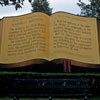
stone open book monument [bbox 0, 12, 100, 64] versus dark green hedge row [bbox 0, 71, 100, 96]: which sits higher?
stone open book monument [bbox 0, 12, 100, 64]

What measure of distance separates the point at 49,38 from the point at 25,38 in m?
0.88

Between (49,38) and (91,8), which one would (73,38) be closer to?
(49,38)

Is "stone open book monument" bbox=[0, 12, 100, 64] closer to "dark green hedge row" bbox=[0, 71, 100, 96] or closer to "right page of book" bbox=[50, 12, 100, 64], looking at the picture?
"right page of book" bbox=[50, 12, 100, 64]

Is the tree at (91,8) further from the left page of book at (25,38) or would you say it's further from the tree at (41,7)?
the left page of book at (25,38)

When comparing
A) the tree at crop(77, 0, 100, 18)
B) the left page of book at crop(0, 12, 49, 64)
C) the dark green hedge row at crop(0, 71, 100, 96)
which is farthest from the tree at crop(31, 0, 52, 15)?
the dark green hedge row at crop(0, 71, 100, 96)

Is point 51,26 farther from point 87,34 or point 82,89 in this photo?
point 82,89

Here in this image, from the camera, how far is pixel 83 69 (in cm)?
807

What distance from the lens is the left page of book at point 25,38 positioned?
7.57 m

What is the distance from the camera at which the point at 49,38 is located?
7.74m

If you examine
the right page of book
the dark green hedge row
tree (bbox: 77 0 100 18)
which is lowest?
the dark green hedge row

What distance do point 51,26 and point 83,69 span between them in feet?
6.27

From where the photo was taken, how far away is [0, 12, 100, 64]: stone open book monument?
7559mm

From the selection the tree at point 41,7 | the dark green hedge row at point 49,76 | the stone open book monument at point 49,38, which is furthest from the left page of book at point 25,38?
the tree at point 41,7

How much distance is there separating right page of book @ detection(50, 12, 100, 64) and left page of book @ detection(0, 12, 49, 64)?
0.30 m
